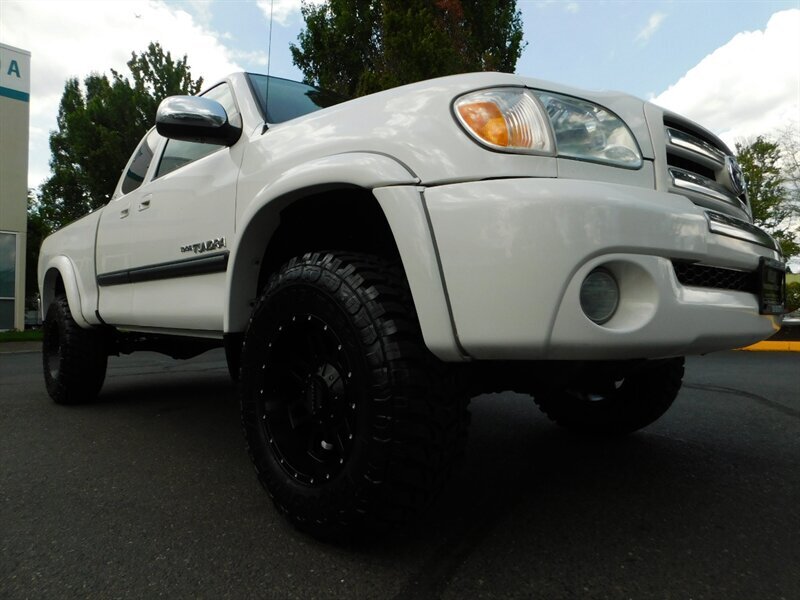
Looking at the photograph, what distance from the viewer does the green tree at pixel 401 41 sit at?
11.5 metres

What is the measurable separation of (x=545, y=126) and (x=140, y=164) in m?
2.69

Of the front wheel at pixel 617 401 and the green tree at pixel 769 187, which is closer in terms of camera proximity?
the front wheel at pixel 617 401

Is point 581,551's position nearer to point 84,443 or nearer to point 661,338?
point 661,338

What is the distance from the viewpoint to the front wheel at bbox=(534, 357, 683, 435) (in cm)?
252

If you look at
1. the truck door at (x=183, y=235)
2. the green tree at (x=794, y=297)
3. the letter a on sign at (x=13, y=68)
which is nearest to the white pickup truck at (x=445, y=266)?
the truck door at (x=183, y=235)

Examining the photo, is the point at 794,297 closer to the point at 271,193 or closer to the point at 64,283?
the point at 64,283

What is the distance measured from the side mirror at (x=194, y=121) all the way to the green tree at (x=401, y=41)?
8.76 meters

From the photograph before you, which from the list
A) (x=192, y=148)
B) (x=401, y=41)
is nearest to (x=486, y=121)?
(x=192, y=148)

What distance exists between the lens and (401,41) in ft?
37.9

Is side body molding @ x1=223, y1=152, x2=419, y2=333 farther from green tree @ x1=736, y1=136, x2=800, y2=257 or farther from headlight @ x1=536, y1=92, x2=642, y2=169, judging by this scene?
green tree @ x1=736, y1=136, x2=800, y2=257

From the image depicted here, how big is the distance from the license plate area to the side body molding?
1.05 m

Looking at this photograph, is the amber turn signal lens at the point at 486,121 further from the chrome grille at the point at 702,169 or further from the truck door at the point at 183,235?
the truck door at the point at 183,235

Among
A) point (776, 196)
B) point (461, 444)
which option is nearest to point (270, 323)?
point (461, 444)

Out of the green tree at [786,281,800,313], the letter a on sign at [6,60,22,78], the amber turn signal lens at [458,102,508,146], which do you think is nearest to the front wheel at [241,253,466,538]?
the amber turn signal lens at [458,102,508,146]
